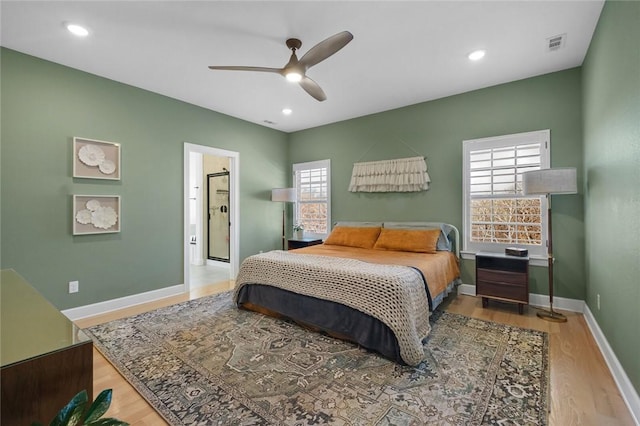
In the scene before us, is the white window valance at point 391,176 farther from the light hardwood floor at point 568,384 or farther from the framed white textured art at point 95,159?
the framed white textured art at point 95,159

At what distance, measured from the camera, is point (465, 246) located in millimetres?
4000

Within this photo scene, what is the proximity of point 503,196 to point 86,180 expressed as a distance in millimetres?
5058

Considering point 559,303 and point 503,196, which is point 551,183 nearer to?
point 503,196

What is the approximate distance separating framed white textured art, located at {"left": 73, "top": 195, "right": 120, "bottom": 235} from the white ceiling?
4.85 feet

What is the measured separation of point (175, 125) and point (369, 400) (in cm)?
414

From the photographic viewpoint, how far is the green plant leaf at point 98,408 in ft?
2.60

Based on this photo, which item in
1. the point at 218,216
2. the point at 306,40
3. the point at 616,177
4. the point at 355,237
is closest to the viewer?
the point at 616,177

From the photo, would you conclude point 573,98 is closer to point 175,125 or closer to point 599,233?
point 599,233

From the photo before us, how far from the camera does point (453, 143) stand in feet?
13.5

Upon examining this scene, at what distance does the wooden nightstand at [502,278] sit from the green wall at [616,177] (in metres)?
0.57

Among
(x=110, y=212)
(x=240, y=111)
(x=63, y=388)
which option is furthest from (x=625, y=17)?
(x=110, y=212)

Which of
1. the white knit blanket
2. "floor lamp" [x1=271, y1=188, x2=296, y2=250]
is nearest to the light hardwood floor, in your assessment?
the white knit blanket

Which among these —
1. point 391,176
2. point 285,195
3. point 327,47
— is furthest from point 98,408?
point 285,195

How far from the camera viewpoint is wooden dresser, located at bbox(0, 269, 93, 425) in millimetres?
814
